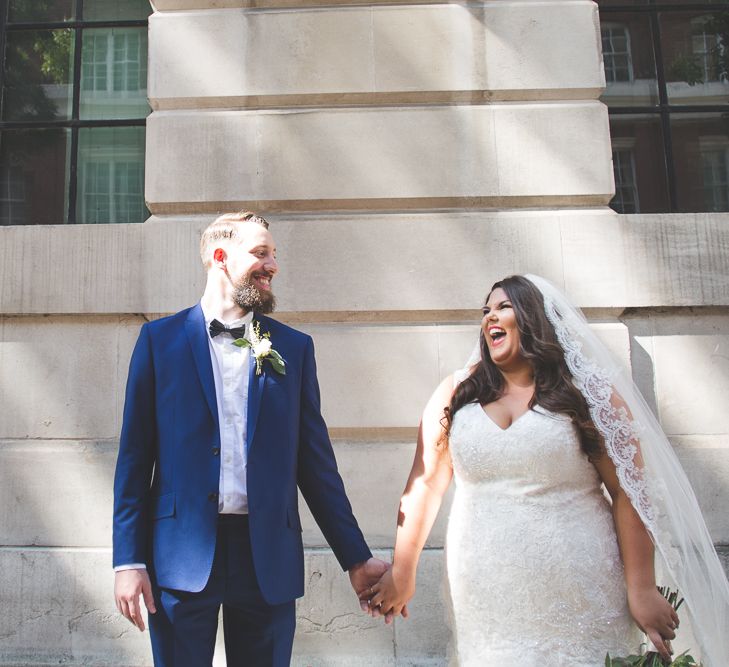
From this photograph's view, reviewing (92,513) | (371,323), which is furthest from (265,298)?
(92,513)

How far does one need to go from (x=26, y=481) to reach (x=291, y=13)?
365 cm

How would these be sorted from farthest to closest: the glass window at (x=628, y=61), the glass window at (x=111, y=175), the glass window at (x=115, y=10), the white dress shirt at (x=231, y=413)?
the glass window at (x=115, y=10)
the glass window at (x=628, y=61)
the glass window at (x=111, y=175)
the white dress shirt at (x=231, y=413)

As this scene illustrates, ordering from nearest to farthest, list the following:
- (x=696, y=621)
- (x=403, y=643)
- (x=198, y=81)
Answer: (x=696, y=621) < (x=403, y=643) < (x=198, y=81)

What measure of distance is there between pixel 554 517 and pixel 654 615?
52cm

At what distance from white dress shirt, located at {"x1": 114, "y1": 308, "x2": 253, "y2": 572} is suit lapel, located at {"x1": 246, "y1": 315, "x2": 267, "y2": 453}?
0.04 meters

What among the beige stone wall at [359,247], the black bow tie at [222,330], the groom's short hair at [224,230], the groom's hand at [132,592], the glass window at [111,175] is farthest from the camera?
the glass window at [111,175]

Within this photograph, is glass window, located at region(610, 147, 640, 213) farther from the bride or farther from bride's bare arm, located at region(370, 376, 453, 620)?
bride's bare arm, located at region(370, 376, 453, 620)

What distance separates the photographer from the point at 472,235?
4887 millimetres

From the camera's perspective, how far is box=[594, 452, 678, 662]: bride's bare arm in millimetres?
2848

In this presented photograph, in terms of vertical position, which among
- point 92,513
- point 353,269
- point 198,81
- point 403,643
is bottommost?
point 403,643

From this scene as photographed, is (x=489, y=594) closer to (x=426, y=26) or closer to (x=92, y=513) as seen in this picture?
(x=92, y=513)

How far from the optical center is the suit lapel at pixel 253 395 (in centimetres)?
287

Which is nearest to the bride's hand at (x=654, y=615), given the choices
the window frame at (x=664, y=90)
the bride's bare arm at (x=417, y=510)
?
the bride's bare arm at (x=417, y=510)

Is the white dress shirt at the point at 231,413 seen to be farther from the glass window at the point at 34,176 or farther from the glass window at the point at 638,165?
the glass window at the point at 638,165
